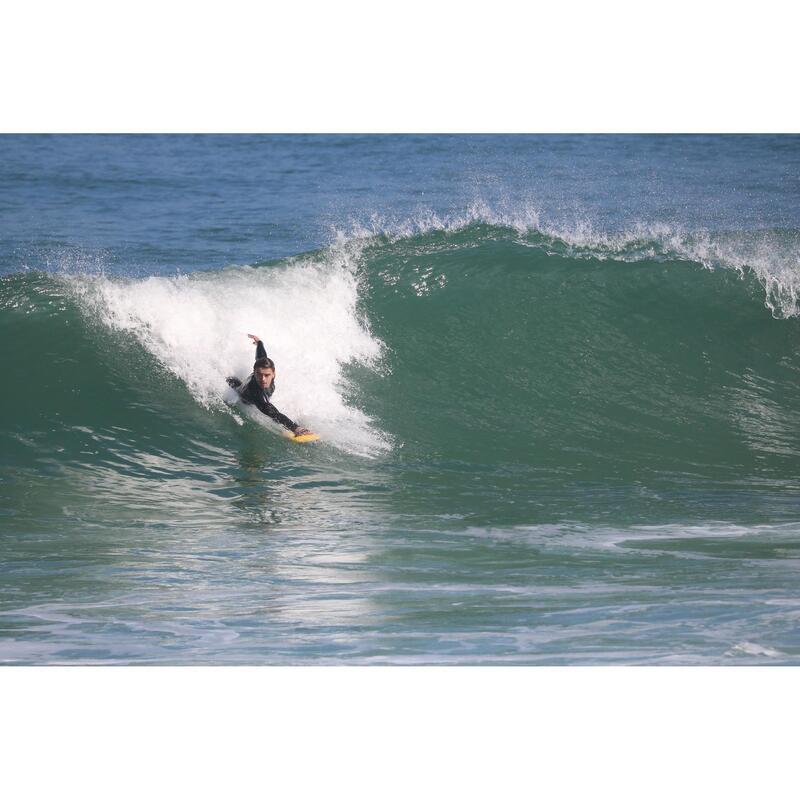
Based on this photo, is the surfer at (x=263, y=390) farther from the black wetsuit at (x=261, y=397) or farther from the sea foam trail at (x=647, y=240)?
the sea foam trail at (x=647, y=240)

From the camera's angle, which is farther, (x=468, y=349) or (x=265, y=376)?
(x=468, y=349)

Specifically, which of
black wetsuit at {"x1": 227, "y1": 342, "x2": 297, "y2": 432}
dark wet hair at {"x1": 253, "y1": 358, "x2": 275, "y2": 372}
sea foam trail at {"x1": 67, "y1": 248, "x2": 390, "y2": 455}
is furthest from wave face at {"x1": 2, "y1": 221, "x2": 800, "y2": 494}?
dark wet hair at {"x1": 253, "y1": 358, "x2": 275, "y2": 372}

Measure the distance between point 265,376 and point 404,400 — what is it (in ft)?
3.39

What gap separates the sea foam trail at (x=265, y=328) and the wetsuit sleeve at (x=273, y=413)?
128mm

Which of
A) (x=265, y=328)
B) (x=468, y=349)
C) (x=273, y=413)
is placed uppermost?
(x=265, y=328)

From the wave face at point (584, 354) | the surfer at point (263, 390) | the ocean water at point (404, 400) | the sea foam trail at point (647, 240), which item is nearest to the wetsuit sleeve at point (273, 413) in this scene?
the surfer at point (263, 390)

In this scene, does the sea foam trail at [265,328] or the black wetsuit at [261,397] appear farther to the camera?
the sea foam trail at [265,328]

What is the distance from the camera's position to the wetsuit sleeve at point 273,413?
5633 mm

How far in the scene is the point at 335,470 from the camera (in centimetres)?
539

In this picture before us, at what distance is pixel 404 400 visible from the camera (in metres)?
6.38

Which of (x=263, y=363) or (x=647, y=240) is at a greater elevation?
(x=647, y=240)

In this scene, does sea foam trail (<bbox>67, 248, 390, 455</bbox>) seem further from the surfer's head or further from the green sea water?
the surfer's head

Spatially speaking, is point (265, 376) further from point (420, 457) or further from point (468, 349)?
point (468, 349)

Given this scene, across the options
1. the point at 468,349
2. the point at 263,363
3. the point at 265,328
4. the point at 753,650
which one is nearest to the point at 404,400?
the point at 468,349
